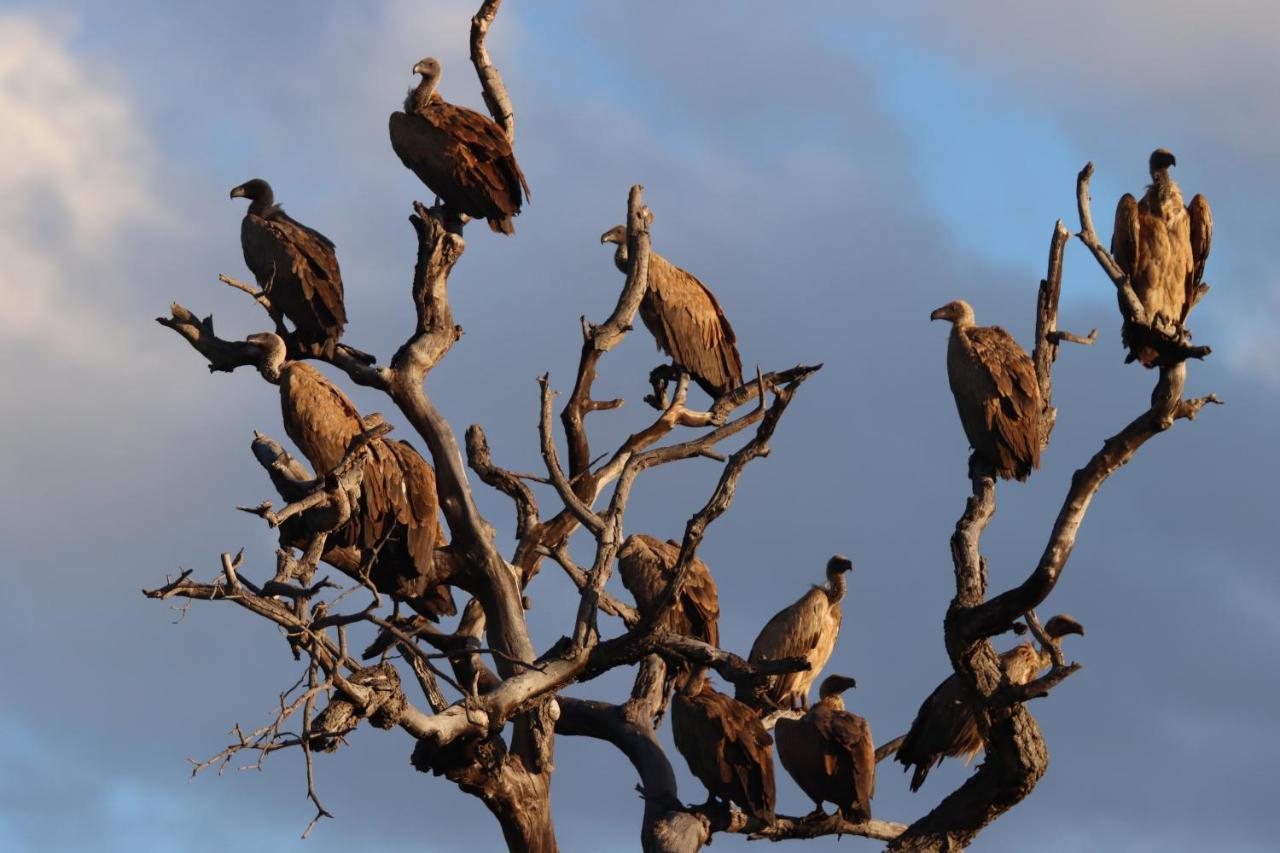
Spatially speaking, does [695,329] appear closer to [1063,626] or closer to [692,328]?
[692,328]

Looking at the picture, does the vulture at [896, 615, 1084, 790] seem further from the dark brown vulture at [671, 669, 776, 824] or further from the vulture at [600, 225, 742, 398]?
the vulture at [600, 225, 742, 398]

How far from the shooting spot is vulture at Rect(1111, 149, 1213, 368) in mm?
10703

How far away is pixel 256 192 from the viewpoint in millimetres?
13844

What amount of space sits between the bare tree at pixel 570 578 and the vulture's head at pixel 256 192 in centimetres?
193

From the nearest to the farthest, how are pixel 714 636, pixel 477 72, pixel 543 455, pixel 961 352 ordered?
pixel 543 455, pixel 961 352, pixel 477 72, pixel 714 636

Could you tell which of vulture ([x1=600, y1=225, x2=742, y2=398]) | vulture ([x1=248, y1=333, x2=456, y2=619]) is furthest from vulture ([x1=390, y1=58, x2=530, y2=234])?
vulture ([x1=600, y1=225, x2=742, y2=398])

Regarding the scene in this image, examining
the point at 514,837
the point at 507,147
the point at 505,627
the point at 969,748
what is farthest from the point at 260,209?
the point at 969,748

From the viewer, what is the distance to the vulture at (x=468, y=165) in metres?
12.4

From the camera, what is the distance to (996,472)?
35.9ft

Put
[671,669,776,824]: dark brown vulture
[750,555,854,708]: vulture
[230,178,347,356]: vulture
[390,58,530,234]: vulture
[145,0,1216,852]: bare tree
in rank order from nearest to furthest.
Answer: [145,0,1216,852]: bare tree < [671,669,776,824]: dark brown vulture < [230,178,347,356]: vulture < [390,58,530,234]: vulture < [750,555,854,708]: vulture

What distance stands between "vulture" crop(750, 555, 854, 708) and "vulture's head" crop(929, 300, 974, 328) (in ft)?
8.27

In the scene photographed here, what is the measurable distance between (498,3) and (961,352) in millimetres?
3296

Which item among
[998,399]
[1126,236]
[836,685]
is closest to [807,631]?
[836,685]

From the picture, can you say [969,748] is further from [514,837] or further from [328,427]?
[328,427]
